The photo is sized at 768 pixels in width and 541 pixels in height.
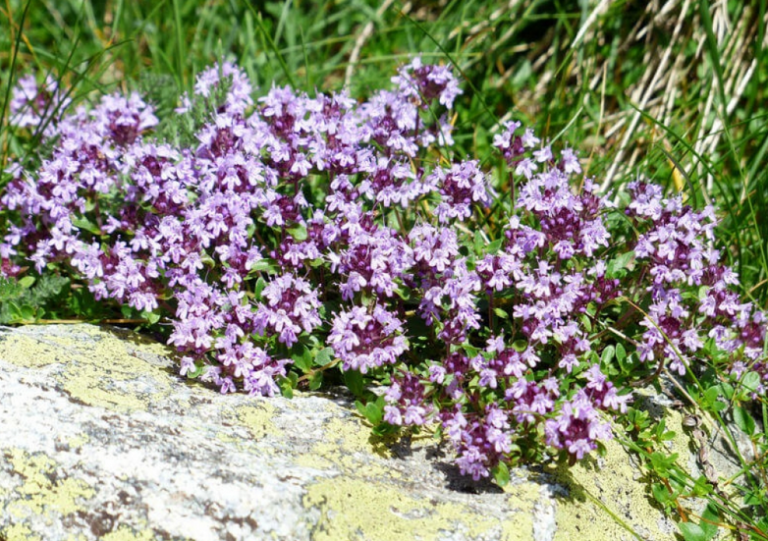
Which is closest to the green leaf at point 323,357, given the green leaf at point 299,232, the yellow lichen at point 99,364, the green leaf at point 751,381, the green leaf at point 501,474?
the green leaf at point 299,232

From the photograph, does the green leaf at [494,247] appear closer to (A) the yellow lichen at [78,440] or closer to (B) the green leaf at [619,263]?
(B) the green leaf at [619,263]

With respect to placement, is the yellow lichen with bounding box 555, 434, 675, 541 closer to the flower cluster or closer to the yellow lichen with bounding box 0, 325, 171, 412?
the flower cluster

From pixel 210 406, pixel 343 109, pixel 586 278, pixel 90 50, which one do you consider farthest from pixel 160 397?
pixel 90 50

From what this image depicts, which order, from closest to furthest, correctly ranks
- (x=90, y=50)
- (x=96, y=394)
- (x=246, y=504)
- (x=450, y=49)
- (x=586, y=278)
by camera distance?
(x=246, y=504) → (x=96, y=394) → (x=586, y=278) → (x=450, y=49) → (x=90, y=50)

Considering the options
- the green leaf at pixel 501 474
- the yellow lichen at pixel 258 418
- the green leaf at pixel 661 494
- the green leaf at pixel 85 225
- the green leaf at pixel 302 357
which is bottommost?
the green leaf at pixel 661 494

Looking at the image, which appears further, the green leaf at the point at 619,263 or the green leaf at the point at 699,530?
the green leaf at the point at 619,263

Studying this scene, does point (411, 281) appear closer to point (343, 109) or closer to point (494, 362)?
point (494, 362)
